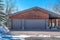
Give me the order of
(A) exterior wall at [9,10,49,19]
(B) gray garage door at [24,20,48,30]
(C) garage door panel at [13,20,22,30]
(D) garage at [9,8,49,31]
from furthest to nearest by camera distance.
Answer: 1. (C) garage door panel at [13,20,22,30]
2. (B) gray garage door at [24,20,48,30]
3. (D) garage at [9,8,49,31]
4. (A) exterior wall at [9,10,49,19]

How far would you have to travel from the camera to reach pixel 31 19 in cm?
3200

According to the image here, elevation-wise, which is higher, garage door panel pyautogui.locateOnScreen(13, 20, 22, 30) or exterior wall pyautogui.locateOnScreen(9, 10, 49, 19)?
exterior wall pyautogui.locateOnScreen(9, 10, 49, 19)

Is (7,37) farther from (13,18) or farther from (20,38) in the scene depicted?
(13,18)

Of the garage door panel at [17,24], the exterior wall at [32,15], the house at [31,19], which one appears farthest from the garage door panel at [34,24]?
the garage door panel at [17,24]

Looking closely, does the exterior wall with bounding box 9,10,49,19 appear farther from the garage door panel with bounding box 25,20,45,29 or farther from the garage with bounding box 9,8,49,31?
the garage door panel with bounding box 25,20,45,29

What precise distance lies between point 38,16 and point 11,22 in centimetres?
533

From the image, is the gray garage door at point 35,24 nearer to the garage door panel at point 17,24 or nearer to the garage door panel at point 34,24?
the garage door panel at point 34,24

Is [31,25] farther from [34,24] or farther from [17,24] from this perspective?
[17,24]

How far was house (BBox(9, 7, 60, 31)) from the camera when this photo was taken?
103ft

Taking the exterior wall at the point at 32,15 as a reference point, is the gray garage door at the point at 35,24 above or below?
below

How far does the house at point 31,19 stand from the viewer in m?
31.5

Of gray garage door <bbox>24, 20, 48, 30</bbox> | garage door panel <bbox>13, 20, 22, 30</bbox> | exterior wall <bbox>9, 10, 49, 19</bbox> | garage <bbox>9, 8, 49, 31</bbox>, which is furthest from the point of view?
garage door panel <bbox>13, 20, 22, 30</bbox>

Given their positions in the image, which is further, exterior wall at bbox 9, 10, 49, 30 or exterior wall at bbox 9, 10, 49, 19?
exterior wall at bbox 9, 10, 49, 30

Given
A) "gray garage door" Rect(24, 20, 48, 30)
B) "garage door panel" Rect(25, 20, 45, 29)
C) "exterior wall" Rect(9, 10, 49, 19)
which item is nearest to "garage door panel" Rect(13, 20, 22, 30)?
"exterior wall" Rect(9, 10, 49, 19)
